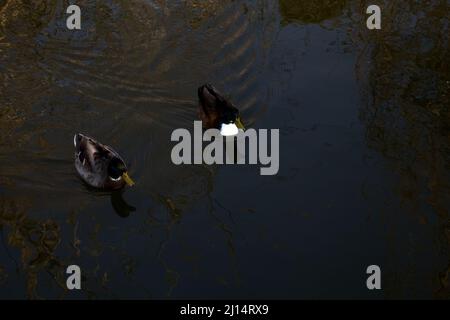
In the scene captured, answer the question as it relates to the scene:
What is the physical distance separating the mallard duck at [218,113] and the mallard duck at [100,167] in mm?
1732

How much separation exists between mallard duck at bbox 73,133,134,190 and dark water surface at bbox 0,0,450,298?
211 millimetres

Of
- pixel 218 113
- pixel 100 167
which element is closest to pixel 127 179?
pixel 100 167

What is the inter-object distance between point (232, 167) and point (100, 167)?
1.97 metres

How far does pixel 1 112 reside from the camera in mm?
10953

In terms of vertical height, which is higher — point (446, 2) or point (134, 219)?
point (446, 2)


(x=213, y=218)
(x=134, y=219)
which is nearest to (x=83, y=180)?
(x=134, y=219)

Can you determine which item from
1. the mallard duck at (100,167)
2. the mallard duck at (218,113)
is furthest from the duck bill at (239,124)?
the mallard duck at (100,167)

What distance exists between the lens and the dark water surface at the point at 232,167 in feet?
26.7

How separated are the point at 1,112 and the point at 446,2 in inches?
367

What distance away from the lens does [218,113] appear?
10125 millimetres

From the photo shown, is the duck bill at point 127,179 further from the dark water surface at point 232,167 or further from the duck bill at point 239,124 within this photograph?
the duck bill at point 239,124
